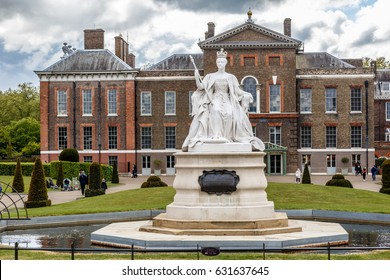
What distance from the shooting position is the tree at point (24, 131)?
84812mm

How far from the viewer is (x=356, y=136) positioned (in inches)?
2509

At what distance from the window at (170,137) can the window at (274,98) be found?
374 inches

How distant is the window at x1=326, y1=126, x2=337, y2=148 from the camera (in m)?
63.6

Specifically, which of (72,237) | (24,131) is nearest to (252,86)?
(24,131)

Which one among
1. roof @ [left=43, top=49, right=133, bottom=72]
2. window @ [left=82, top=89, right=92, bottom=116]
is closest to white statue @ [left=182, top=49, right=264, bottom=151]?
roof @ [left=43, top=49, right=133, bottom=72]

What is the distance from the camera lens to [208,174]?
58.2ft

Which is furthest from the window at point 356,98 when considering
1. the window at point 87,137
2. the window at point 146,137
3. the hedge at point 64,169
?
the window at point 87,137

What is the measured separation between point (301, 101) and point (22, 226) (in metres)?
45.4

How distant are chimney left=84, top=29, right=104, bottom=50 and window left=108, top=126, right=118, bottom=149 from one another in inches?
323

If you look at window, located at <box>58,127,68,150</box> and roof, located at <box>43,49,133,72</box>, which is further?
window, located at <box>58,127,68,150</box>

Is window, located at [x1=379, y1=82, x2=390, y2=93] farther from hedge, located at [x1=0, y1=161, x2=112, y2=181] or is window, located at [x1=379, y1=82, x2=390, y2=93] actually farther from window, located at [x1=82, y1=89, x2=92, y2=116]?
hedge, located at [x1=0, y1=161, x2=112, y2=181]

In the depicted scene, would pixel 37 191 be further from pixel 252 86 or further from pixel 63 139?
pixel 252 86

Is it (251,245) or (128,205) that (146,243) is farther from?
(128,205)

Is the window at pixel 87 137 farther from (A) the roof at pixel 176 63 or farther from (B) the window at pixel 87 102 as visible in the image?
(A) the roof at pixel 176 63
